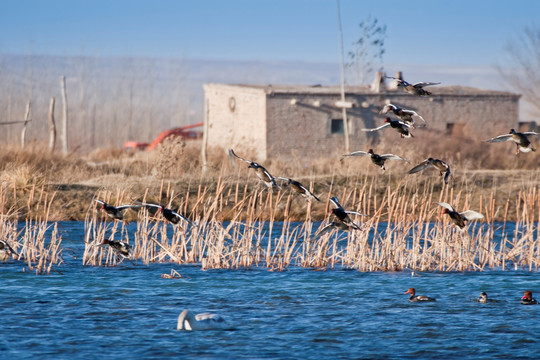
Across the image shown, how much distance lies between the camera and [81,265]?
18.5 m

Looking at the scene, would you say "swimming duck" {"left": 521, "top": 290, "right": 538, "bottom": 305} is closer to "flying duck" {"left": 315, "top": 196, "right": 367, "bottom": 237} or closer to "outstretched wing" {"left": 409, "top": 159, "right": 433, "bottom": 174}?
"outstretched wing" {"left": 409, "top": 159, "right": 433, "bottom": 174}

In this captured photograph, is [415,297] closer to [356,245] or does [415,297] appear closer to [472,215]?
[472,215]

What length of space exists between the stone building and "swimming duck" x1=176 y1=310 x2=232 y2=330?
2523cm

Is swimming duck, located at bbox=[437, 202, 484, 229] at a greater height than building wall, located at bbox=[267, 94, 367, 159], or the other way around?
building wall, located at bbox=[267, 94, 367, 159]

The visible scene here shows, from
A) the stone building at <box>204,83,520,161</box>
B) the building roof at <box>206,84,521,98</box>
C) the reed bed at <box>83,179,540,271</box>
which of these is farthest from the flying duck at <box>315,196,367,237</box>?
the building roof at <box>206,84,521,98</box>

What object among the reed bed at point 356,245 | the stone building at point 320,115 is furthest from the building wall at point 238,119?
the reed bed at point 356,245

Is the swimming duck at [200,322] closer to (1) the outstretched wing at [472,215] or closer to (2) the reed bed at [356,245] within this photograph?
(2) the reed bed at [356,245]

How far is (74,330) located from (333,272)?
20.5 feet

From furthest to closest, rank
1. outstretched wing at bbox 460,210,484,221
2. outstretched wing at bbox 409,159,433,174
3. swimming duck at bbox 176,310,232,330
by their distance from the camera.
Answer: outstretched wing at bbox 409,159,433,174, outstretched wing at bbox 460,210,484,221, swimming duck at bbox 176,310,232,330

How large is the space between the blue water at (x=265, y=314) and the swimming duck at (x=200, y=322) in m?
0.18

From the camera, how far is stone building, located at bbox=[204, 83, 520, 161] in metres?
41.2

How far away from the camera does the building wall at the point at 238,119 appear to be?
4116cm

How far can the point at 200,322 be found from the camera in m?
13.2

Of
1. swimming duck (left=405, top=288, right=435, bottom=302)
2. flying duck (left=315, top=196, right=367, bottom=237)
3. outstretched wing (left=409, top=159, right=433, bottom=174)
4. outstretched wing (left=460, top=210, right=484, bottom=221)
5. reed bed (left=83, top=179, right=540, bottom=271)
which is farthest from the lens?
reed bed (left=83, top=179, right=540, bottom=271)
